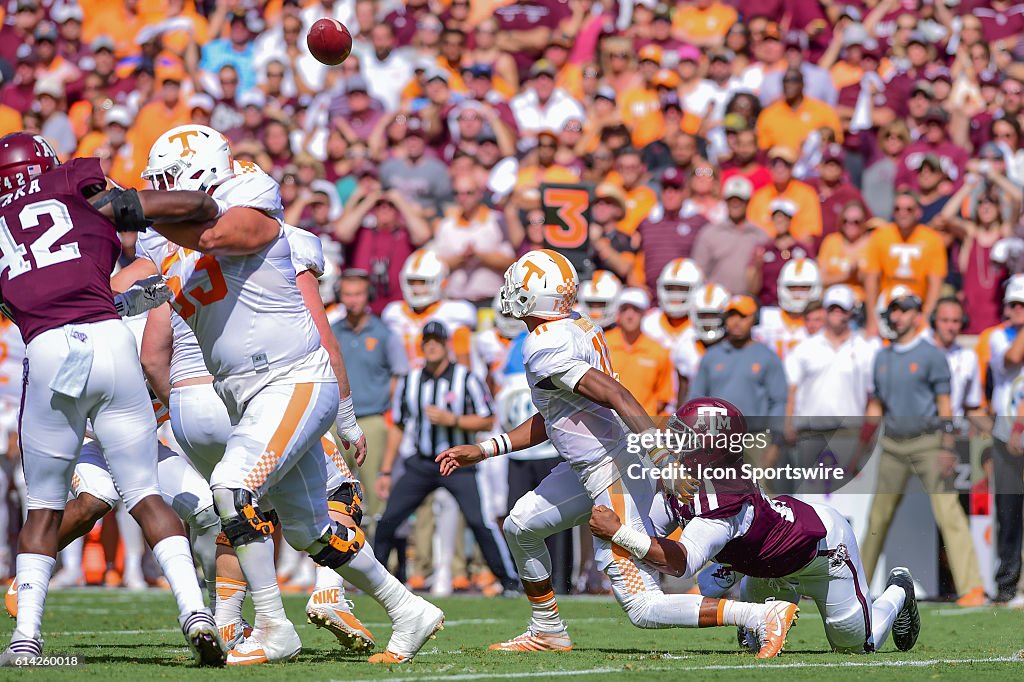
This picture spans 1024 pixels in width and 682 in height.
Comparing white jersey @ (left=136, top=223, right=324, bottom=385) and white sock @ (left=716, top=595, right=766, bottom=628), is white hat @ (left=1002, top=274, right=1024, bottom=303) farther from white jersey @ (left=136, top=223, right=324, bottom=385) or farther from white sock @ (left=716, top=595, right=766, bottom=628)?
white jersey @ (left=136, top=223, right=324, bottom=385)

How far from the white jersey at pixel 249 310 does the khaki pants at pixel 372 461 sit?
19.8 ft

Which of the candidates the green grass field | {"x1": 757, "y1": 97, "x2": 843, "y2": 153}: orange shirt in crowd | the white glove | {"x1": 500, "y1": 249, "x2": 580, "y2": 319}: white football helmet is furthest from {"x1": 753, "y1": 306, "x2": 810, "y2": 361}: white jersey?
the white glove

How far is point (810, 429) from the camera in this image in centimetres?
1182

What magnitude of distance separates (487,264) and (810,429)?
143 inches

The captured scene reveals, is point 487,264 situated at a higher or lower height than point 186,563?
higher

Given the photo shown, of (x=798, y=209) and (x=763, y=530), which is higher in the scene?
(x=798, y=209)

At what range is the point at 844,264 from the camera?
13.4m

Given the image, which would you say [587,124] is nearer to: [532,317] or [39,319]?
[532,317]

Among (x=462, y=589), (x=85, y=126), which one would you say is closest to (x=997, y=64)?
(x=462, y=589)

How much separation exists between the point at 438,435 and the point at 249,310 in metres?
5.74

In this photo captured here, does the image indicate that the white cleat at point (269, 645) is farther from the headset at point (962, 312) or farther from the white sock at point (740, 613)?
the headset at point (962, 312)

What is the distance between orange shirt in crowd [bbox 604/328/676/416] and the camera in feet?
39.9
